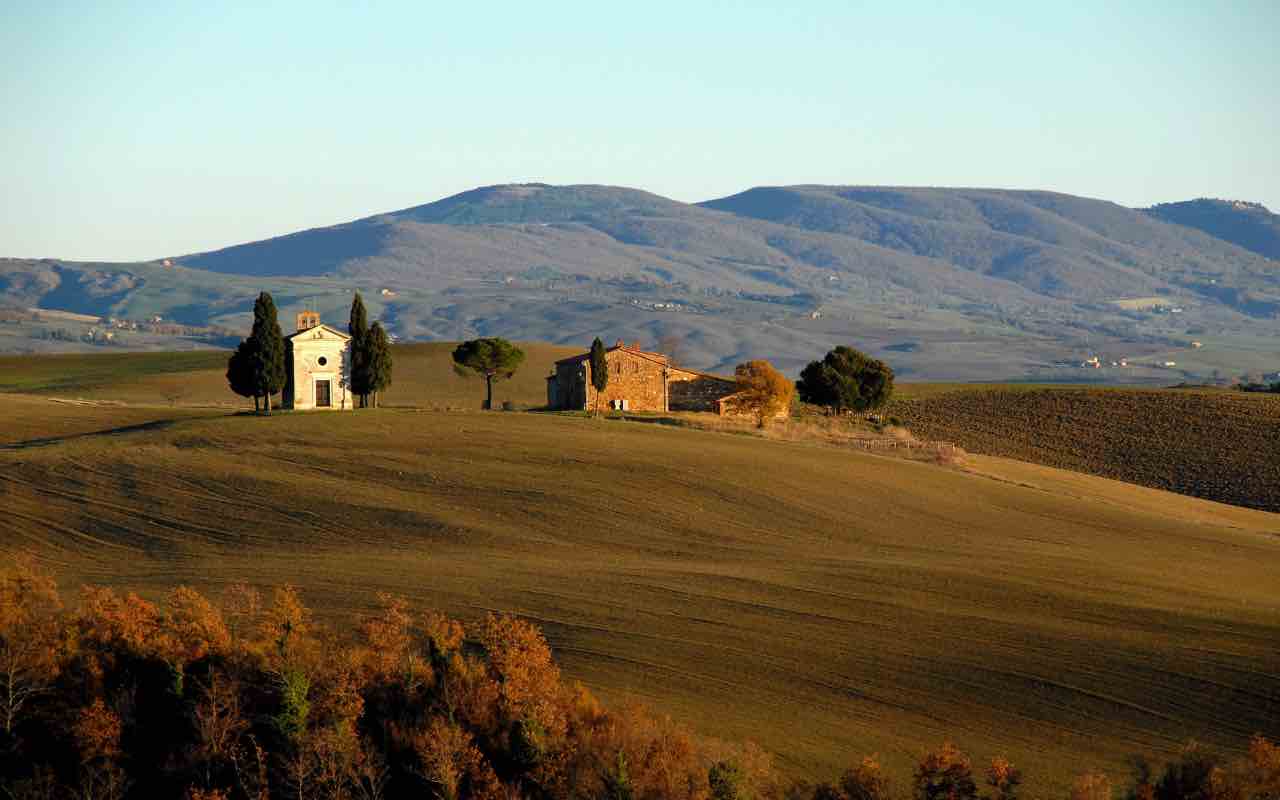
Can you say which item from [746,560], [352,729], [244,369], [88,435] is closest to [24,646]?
[352,729]

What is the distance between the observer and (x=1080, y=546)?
192 feet

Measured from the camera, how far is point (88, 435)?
7562cm

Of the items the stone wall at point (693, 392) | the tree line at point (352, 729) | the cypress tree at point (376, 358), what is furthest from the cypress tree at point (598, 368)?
the tree line at point (352, 729)

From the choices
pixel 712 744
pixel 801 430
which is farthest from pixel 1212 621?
pixel 801 430

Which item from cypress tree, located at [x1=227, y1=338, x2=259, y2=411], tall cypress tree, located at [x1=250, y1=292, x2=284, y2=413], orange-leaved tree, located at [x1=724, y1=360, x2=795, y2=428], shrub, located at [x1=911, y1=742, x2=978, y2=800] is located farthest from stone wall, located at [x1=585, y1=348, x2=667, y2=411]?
shrub, located at [x1=911, y1=742, x2=978, y2=800]

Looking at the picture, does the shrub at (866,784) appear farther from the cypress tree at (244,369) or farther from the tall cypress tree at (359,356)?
the tall cypress tree at (359,356)

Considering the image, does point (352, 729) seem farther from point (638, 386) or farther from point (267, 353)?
point (638, 386)

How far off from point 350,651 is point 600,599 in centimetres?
955

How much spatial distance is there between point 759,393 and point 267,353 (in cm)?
2856

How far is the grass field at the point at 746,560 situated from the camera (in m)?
38.8

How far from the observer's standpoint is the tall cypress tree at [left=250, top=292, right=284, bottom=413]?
7988 centimetres

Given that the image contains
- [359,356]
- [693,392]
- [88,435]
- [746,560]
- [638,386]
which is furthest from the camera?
[693,392]

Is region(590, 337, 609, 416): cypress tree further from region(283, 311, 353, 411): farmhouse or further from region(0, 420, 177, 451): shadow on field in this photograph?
region(0, 420, 177, 451): shadow on field

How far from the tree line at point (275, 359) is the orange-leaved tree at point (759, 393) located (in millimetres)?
21196
